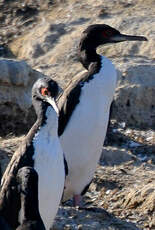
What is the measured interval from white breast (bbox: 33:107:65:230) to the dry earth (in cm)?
65

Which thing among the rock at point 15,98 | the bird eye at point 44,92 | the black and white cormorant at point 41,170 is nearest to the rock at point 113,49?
the rock at point 15,98

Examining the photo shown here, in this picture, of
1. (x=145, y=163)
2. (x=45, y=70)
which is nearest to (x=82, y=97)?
(x=145, y=163)

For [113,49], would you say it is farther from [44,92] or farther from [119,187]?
[44,92]

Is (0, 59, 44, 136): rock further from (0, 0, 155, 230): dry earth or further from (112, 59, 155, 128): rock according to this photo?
(112, 59, 155, 128): rock

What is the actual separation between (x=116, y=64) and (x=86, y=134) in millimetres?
3386

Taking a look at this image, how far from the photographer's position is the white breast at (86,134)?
11391 mm

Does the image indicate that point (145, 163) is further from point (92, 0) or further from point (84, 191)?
point (92, 0)

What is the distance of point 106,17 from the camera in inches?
639

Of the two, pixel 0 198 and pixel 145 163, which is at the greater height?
pixel 0 198

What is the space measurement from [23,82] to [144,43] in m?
2.55

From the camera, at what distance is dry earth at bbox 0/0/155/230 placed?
35.9 ft

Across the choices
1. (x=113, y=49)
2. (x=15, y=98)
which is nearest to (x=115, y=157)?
(x=15, y=98)

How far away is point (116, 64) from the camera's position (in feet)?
48.2

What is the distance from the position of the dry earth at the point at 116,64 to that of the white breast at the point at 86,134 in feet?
0.95
